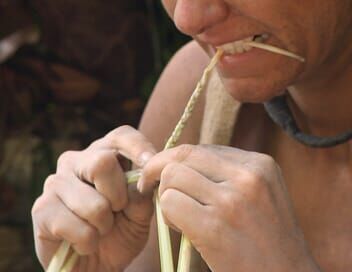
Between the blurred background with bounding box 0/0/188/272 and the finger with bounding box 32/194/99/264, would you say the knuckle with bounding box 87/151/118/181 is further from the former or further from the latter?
the blurred background with bounding box 0/0/188/272

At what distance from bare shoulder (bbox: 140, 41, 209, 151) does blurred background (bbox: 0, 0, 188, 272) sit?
909mm

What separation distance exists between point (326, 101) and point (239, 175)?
295 mm

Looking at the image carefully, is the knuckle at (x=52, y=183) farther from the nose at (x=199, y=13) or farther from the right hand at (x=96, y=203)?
the nose at (x=199, y=13)

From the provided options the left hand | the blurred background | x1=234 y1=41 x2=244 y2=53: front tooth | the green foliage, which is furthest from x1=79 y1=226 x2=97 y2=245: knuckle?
the green foliage

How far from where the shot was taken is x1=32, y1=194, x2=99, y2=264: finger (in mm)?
898

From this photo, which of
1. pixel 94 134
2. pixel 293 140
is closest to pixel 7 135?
pixel 94 134

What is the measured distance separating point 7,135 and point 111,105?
0.97ft

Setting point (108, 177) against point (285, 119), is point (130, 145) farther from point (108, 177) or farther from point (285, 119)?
point (285, 119)

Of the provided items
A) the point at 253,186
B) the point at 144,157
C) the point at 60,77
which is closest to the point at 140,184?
the point at 144,157

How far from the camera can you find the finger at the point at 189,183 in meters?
0.77

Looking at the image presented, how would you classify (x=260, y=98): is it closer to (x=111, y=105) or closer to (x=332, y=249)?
(x=332, y=249)

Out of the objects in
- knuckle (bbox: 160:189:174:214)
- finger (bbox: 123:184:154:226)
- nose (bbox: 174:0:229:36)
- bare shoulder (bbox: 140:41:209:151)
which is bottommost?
bare shoulder (bbox: 140:41:209:151)

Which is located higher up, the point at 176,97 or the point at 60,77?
the point at 176,97

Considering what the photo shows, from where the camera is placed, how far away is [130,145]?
2.93 feet
